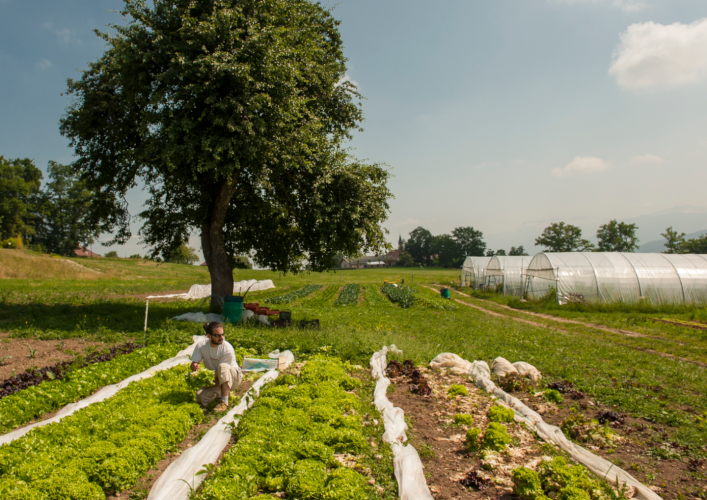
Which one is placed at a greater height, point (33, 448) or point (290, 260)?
point (290, 260)

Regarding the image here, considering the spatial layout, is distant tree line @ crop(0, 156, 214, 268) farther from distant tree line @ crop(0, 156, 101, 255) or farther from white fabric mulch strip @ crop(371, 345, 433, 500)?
white fabric mulch strip @ crop(371, 345, 433, 500)

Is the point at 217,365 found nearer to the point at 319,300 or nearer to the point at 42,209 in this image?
the point at 319,300

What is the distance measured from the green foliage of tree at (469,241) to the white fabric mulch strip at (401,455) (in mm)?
105744

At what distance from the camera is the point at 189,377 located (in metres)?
7.44

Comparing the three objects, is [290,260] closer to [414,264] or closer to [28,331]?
[28,331]

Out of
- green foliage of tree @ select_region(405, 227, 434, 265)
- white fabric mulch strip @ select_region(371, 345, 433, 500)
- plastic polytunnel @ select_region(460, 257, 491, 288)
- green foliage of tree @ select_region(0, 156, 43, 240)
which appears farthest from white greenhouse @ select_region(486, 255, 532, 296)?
green foliage of tree @ select_region(405, 227, 434, 265)

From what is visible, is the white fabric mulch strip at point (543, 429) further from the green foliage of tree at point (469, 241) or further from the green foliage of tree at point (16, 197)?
the green foliage of tree at point (469, 241)

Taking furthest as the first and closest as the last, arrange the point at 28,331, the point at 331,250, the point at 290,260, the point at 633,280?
the point at 633,280 → the point at 290,260 → the point at 331,250 → the point at 28,331

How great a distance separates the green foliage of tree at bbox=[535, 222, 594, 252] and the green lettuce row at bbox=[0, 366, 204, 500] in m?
99.7

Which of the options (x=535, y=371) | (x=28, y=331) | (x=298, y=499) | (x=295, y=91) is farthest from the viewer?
(x=295, y=91)

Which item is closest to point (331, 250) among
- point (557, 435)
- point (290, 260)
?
point (290, 260)

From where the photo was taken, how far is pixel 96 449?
4348 mm

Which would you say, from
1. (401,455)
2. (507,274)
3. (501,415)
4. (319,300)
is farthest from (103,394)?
(507,274)

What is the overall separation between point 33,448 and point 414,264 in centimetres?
11538
